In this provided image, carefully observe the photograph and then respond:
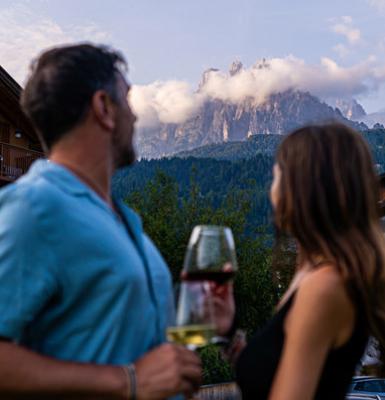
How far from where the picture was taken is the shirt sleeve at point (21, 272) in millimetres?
1827

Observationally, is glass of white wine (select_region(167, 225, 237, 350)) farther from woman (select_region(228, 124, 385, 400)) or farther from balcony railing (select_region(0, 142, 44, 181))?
balcony railing (select_region(0, 142, 44, 181))

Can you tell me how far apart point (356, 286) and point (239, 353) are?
0.47 m

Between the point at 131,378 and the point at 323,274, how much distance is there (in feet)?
2.17

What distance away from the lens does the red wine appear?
1.99m

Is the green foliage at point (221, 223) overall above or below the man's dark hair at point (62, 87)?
below

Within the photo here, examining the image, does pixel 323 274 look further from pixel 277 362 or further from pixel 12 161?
pixel 12 161

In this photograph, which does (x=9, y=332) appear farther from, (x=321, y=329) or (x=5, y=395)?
(x=321, y=329)

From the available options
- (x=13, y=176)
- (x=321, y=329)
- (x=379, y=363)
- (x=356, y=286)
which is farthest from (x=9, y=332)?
(x=13, y=176)

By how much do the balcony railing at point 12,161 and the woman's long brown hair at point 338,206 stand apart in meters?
20.6

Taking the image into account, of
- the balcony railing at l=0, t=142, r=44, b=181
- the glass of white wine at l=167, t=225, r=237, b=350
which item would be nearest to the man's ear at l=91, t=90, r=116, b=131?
the glass of white wine at l=167, t=225, r=237, b=350

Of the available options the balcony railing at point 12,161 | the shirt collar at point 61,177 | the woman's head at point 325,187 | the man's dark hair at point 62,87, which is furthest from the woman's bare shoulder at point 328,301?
the balcony railing at point 12,161

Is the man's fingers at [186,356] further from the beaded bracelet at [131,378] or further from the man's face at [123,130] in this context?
the man's face at [123,130]

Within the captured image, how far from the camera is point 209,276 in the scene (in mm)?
2004

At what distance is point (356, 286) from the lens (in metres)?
2.12
